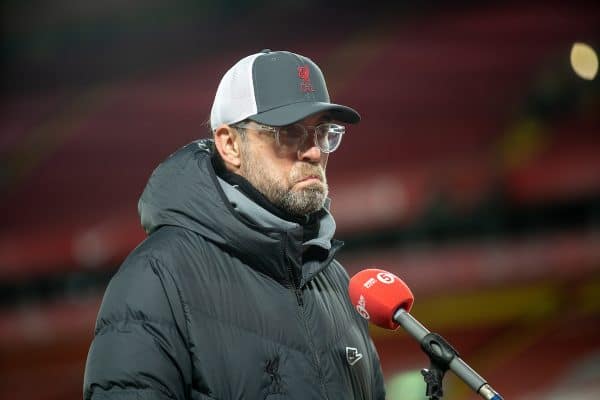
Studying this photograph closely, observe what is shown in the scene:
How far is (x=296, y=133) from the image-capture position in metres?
1.38

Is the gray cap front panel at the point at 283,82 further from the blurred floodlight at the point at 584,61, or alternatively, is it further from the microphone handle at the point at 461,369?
the blurred floodlight at the point at 584,61

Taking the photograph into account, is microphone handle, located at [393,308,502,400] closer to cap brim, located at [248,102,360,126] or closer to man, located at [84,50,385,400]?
man, located at [84,50,385,400]

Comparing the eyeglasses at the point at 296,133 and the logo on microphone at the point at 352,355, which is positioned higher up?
the eyeglasses at the point at 296,133

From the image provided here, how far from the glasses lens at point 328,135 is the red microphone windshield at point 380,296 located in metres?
0.21

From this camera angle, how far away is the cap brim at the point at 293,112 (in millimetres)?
1352

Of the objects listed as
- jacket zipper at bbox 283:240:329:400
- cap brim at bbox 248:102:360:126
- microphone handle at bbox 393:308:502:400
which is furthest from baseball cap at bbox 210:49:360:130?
microphone handle at bbox 393:308:502:400

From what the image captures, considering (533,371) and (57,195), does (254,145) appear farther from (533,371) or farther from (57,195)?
(57,195)

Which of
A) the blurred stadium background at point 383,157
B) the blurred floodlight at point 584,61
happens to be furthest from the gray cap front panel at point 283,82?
the blurred floodlight at point 584,61

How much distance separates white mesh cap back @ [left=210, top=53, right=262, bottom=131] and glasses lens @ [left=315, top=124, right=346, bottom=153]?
0.10 m

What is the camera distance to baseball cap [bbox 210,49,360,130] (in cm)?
137

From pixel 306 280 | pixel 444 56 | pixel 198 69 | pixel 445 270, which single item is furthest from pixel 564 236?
pixel 306 280

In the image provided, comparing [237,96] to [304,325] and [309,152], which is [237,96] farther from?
[304,325]

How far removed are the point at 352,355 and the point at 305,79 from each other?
41 cm

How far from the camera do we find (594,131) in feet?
16.4
